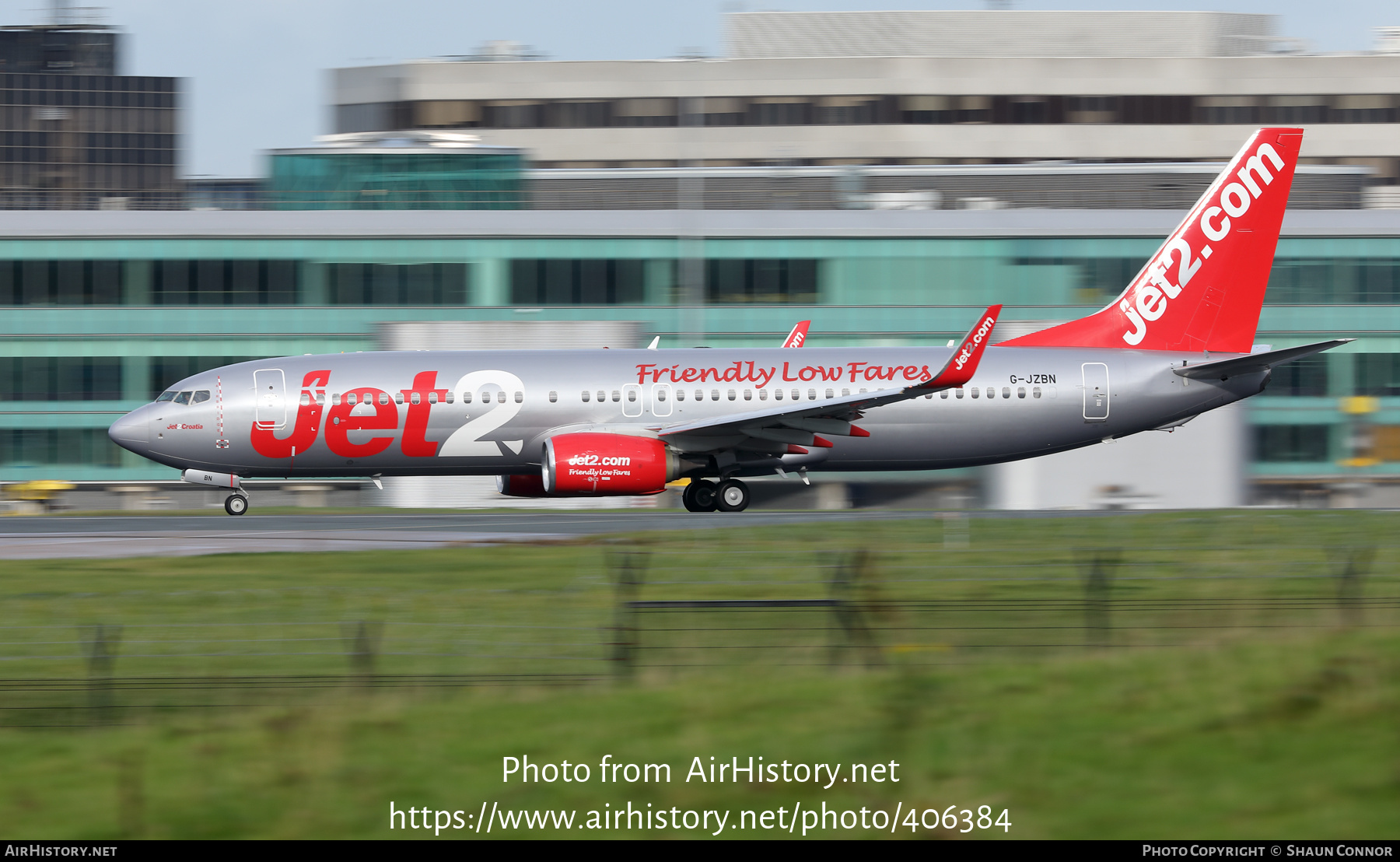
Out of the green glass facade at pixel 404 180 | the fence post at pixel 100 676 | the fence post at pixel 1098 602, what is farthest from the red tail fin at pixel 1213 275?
the green glass facade at pixel 404 180

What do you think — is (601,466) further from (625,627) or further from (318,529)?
(625,627)

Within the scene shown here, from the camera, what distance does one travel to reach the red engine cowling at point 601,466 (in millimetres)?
30391

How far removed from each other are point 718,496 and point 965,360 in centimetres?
633

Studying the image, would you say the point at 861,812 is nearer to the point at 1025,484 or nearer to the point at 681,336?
the point at 1025,484

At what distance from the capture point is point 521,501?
39.2 metres

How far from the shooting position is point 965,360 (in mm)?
29375

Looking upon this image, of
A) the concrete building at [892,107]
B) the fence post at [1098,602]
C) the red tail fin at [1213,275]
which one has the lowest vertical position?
the fence post at [1098,602]

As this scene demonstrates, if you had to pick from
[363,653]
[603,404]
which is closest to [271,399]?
[603,404]

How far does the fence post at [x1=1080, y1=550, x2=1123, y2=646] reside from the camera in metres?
13.5

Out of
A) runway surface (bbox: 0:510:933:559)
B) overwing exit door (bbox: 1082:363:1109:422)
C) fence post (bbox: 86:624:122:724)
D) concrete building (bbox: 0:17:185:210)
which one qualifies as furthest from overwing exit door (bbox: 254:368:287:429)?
concrete building (bbox: 0:17:185:210)

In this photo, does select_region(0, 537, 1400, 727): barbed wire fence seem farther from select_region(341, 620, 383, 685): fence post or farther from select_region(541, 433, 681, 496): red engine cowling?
select_region(541, 433, 681, 496): red engine cowling

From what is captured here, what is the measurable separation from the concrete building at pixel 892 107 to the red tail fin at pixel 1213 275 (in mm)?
53475

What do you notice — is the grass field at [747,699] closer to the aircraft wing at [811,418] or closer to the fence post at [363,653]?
the fence post at [363,653]

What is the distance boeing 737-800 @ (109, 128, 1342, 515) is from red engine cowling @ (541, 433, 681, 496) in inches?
10.7
